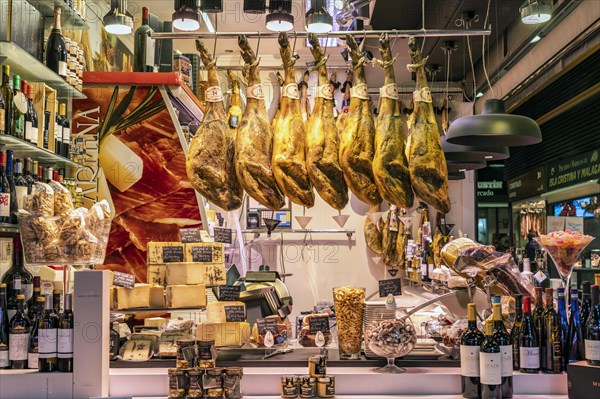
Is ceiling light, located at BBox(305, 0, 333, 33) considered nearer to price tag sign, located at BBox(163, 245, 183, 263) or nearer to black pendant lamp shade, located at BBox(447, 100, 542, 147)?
black pendant lamp shade, located at BBox(447, 100, 542, 147)

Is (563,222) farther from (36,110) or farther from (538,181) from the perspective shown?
(538,181)

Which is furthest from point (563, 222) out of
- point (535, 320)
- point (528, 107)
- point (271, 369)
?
point (528, 107)

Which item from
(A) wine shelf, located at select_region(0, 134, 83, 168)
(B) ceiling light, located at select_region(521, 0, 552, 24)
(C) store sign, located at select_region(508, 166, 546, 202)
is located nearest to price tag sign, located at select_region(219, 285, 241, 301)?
(A) wine shelf, located at select_region(0, 134, 83, 168)

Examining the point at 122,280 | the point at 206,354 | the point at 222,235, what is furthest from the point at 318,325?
the point at 122,280

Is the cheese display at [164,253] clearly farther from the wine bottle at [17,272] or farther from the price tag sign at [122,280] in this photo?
the wine bottle at [17,272]

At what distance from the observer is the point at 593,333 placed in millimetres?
2816

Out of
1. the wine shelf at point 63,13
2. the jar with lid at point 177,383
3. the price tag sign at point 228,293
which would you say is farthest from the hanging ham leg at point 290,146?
the wine shelf at point 63,13

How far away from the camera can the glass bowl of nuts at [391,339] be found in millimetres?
2881

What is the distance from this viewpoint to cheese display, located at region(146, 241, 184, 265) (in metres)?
3.74

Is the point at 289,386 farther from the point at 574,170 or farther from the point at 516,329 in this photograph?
the point at 574,170

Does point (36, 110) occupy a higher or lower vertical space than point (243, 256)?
higher

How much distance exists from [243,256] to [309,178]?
507 cm

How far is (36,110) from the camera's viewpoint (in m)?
4.13

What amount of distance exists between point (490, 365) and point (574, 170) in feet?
14.6
